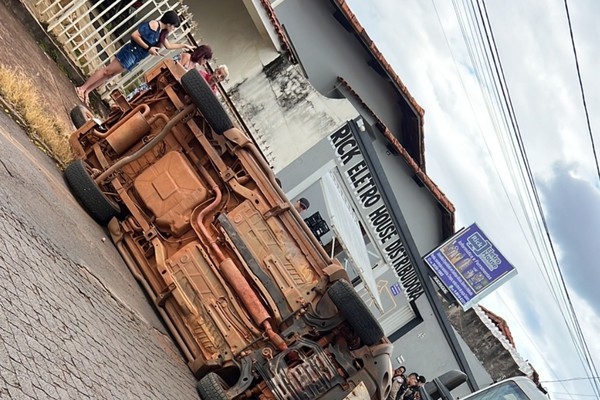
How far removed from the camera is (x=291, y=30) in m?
16.4

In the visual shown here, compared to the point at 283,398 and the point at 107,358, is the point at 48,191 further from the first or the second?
the point at 283,398

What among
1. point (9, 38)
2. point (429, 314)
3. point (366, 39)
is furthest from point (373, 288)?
point (9, 38)

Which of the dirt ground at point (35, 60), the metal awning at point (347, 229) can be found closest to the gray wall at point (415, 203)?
the metal awning at point (347, 229)

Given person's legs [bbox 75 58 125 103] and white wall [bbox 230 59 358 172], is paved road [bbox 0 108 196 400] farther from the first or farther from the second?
white wall [bbox 230 59 358 172]

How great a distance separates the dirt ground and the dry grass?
278 millimetres

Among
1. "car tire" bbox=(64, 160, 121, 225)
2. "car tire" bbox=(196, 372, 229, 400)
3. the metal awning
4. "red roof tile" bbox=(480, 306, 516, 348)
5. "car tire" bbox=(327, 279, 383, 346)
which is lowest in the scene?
"red roof tile" bbox=(480, 306, 516, 348)

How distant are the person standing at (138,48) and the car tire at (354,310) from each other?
14.2 feet

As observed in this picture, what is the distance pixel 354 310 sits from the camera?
670cm

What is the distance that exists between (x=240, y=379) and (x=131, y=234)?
1932 mm

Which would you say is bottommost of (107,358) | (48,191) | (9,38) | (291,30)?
(291,30)

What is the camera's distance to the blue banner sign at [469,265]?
1839cm

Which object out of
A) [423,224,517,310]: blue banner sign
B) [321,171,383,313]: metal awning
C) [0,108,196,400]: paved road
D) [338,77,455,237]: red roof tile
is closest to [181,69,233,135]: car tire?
[0,108,196,400]: paved road

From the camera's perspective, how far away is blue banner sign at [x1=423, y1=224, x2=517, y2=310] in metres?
18.4

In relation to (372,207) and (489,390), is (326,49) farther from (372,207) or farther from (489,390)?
(489,390)
